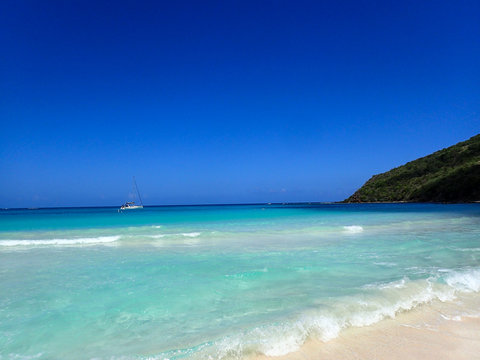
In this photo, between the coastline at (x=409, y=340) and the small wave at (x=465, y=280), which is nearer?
the coastline at (x=409, y=340)

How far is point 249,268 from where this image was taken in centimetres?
766

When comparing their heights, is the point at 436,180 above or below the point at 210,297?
above

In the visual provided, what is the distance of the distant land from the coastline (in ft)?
238

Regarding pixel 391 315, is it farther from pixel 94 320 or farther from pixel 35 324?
pixel 35 324

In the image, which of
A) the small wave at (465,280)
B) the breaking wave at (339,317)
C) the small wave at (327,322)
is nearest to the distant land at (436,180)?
the small wave at (465,280)

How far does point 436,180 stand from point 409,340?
84614 mm

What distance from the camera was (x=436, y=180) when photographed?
72.6 m

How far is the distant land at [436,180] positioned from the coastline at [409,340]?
72617 millimetres

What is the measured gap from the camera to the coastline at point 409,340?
3.12 m

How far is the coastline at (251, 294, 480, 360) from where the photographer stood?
3125mm

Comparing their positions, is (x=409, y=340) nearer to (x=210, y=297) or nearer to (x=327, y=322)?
(x=327, y=322)

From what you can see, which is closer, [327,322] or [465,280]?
[327,322]

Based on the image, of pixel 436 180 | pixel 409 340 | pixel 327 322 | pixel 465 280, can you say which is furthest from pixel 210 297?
pixel 436 180

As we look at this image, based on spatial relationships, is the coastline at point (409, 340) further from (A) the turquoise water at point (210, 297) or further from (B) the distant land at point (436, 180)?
(B) the distant land at point (436, 180)
